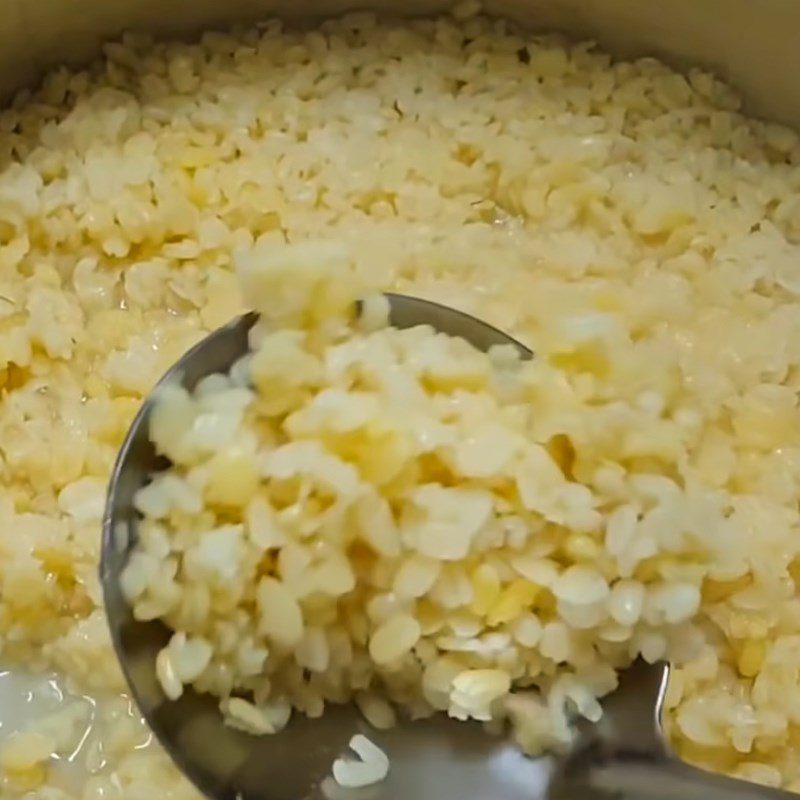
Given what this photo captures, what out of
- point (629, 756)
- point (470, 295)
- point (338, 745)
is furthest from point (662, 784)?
point (470, 295)

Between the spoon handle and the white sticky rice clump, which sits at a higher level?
the white sticky rice clump

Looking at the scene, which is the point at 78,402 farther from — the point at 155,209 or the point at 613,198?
the point at 613,198

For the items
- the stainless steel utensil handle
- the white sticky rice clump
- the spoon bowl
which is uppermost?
the white sticky rice clump

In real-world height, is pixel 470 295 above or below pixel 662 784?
above

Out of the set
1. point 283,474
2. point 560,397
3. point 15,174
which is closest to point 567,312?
point 560,397

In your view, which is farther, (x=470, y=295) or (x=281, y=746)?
(x=470, y=295)

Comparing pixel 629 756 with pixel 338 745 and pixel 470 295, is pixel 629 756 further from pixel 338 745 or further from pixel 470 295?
pixel 470 295
